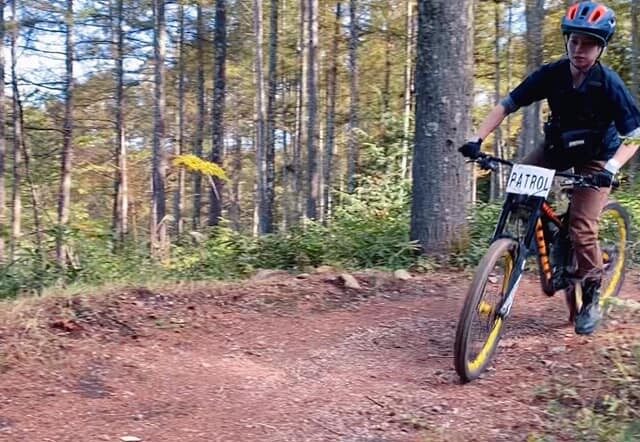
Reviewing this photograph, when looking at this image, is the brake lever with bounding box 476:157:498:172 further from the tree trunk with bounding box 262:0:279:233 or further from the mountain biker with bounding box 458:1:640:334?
the tree trunk with bounding box 262:0:279:233

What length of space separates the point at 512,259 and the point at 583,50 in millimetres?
1260

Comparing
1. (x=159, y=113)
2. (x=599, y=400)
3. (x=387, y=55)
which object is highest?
(x=387, y=55)

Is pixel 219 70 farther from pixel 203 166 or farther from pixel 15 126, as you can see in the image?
pixel 15 126

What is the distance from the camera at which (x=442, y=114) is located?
6.35 meters

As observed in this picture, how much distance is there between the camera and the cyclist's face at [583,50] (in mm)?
3736

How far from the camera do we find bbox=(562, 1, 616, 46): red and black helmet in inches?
145

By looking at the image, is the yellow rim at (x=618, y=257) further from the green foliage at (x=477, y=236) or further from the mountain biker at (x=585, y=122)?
the green foliage at (x=477, y=236)

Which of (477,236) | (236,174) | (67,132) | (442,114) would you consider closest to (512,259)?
(442,114)

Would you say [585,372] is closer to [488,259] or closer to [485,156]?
[488,259]

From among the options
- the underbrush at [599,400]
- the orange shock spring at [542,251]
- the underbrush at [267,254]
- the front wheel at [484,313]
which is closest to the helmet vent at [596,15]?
the orange shock spring at [542,251]

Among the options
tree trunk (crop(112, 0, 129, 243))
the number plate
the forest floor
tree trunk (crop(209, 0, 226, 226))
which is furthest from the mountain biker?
tree trunk (crop(209, 0, 226, 226))

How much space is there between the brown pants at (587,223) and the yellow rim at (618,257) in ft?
2.78

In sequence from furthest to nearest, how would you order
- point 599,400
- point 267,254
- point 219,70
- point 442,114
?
point 219,70 → point 267,254 → point 442,114 → point 599,400

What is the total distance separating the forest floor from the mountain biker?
0.58 meters
